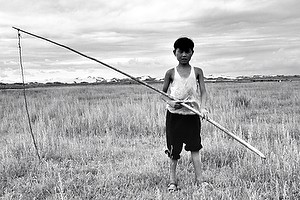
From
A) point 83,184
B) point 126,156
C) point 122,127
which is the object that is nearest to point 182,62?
point 83,184

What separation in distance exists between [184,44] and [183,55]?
0.38ft

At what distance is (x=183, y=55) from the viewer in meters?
3.49

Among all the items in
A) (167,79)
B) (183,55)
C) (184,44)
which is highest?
(184,44)

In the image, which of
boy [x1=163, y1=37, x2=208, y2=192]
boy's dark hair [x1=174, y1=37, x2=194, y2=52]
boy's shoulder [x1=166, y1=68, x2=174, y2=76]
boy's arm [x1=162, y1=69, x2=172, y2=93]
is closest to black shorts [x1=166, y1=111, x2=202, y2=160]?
boy [x1=163, y1=37, x2=208, y2=192]

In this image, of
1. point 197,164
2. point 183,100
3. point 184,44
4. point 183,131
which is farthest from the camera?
point 197,164

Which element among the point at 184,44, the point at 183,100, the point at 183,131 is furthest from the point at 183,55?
the point at 183,131

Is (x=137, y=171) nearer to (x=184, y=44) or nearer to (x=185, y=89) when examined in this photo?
(x=185, y=89)

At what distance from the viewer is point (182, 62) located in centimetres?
354

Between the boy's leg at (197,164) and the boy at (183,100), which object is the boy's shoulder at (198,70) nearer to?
the boy at (183,100)

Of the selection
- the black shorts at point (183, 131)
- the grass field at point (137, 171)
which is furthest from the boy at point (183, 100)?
the grass field at point (137, 171)

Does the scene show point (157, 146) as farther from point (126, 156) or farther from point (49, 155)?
point (49, 155)

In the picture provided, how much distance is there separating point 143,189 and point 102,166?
1117mm

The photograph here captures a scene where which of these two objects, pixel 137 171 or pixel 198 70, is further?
pixel 137 171

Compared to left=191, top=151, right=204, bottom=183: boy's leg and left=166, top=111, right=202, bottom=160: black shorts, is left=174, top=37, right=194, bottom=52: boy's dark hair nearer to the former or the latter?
left=166, top=111, right=202, bottom=160: black shorts
